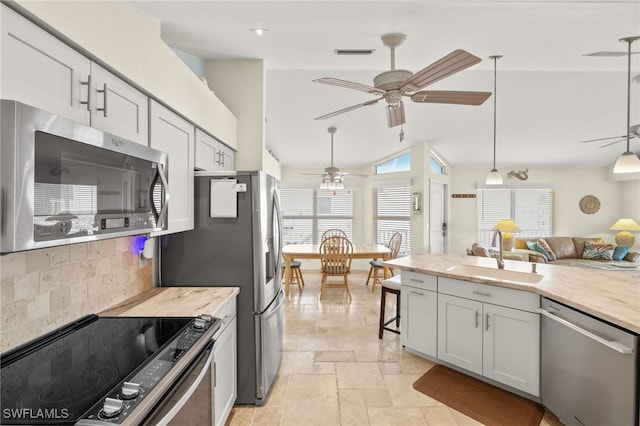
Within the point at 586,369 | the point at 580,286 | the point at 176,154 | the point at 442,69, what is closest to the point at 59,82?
the point at 176,154

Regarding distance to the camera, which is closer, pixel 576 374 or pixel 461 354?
pixel 576 374

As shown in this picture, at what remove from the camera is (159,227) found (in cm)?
142

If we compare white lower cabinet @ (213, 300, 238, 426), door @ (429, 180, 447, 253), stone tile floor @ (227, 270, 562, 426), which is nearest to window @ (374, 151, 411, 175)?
door @ (429, 180, 447, 253)

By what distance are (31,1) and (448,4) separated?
188cm

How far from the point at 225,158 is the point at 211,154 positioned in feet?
1.05

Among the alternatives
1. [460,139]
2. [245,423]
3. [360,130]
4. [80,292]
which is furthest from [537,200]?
[80,292]

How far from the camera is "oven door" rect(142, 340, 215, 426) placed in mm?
1012

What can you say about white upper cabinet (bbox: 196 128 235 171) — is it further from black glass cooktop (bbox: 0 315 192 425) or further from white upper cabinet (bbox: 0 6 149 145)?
black glass cooktop (bbox: 0 315 192 425)

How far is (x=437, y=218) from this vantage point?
6.18m

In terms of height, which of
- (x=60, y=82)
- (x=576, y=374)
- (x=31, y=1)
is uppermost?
(x=31, y=1)

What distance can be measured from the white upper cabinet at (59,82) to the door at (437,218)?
17.7 ft

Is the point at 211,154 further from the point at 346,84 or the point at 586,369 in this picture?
the point at 586,369

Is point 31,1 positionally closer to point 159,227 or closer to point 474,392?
point 159,227

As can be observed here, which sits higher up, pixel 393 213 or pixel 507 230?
pixel 393 213
